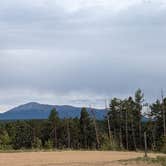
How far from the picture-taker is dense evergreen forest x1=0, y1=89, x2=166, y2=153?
77.6 m

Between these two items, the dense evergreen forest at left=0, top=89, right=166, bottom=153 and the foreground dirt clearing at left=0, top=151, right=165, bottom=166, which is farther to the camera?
the dense evergreen forest at left=0, top=89, right=166, bottom=153

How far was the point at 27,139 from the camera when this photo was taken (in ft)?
296

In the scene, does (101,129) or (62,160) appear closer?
(62,160)

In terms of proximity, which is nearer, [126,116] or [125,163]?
[125,163]

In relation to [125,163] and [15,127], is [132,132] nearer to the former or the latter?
[15,127]

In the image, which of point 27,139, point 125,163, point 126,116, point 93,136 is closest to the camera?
point 125,163

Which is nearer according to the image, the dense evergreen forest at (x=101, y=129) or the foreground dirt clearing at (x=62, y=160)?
the foreground dirt clearing at (x=62, y=160)

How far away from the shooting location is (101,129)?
8512 cm

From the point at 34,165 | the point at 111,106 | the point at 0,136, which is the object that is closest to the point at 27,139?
the point at 0,136

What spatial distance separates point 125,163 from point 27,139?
6137 centimetres

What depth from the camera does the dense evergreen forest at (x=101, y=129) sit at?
7756cm

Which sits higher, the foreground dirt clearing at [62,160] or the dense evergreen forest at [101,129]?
the dense evergreen forest at [101,129]

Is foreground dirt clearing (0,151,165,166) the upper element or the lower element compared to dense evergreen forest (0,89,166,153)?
lower

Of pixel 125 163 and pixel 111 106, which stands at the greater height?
pixel 111 106
